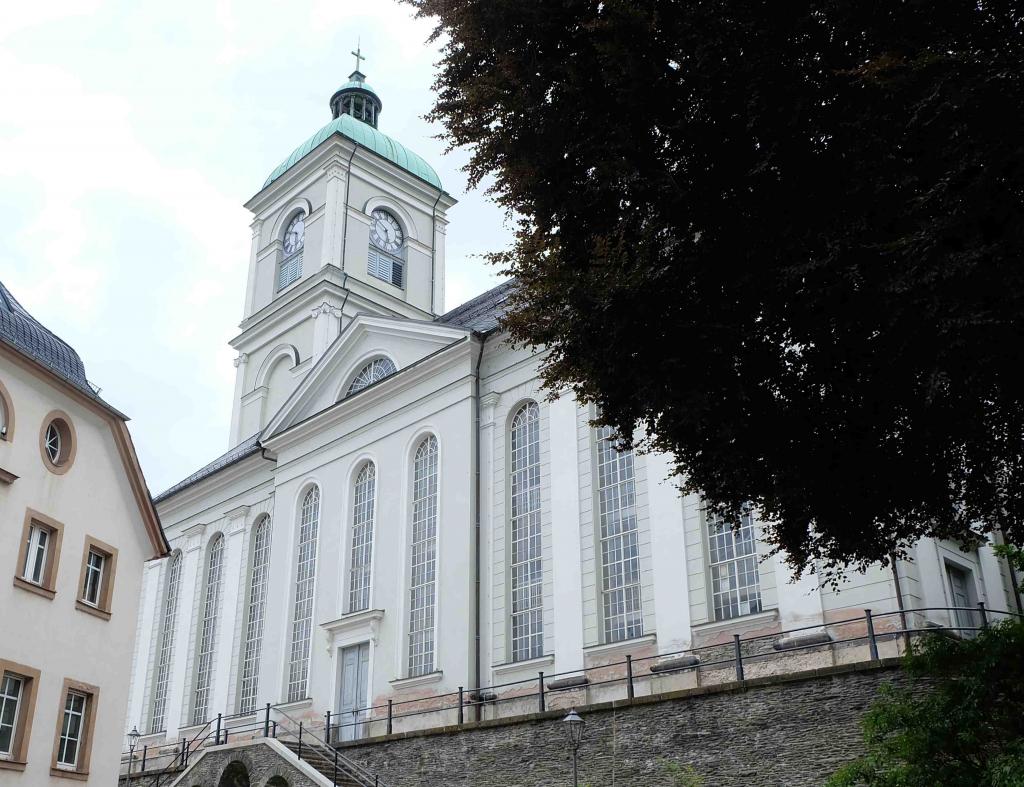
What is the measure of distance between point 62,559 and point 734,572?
12085 mm

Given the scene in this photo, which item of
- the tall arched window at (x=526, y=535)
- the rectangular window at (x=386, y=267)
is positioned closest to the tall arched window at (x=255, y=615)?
the tall arched window at (x=526, y=535)

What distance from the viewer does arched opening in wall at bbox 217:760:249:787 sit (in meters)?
21.7

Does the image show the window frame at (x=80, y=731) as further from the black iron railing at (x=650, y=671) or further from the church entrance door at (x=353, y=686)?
the church entrance door at (x=353, y=686)

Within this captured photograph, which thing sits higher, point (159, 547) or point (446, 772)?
point (159, 547)

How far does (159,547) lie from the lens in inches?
854

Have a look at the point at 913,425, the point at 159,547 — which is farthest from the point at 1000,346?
the point at 159,547

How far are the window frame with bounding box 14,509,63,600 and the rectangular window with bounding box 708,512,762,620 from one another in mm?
11675

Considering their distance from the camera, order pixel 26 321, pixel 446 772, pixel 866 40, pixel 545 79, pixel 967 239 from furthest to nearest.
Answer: pixel 26 321
pixel 446 772
pixel 545 79
pixel 866 40
pixel 967 239

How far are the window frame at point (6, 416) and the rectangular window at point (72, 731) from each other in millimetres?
4491

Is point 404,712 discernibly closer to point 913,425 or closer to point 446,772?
point 446,772

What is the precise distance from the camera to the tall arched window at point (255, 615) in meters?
31.7

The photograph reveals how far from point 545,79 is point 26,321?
14.1m

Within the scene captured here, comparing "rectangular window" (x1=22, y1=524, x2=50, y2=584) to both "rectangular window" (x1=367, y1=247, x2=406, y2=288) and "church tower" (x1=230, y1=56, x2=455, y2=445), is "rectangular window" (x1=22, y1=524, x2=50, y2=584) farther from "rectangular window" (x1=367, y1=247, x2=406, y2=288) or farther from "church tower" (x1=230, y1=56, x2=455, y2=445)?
"rectangular window" (x1=367, y1=247, x2=406, y2=288)

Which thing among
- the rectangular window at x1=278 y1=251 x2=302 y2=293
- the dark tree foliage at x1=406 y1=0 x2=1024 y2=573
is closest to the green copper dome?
the rectangular window at x1=278 y1=251 x2=302 y2=293
